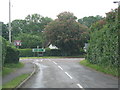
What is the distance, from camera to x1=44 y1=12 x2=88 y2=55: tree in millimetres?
56906

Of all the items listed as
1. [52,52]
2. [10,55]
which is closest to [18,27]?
[52,52]

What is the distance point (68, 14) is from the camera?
61094mm

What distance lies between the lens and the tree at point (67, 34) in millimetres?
56906

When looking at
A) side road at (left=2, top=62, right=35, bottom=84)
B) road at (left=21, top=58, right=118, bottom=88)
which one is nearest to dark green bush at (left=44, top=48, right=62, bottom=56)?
side road at (left=2, top=62, right=35, bottom=84)

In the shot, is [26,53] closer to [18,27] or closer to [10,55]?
[18,27]

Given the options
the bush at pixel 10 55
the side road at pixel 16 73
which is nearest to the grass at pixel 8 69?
the side road at pixel 16 73

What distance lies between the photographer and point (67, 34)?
57531 mm

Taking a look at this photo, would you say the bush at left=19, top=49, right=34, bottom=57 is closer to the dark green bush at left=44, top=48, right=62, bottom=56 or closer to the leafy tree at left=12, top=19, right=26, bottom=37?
the dark green bush at left=44, top=48, right=62, bottom=56

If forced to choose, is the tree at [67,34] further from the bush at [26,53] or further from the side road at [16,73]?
the side road at [16,73]

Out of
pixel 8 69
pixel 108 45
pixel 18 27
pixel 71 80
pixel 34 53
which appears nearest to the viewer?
pixel 71 80

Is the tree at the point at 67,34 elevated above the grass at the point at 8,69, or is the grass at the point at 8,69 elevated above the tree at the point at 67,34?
the tree at the point at 67,34

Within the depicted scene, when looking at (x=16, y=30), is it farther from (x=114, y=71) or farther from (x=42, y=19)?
(x=114, y=71)

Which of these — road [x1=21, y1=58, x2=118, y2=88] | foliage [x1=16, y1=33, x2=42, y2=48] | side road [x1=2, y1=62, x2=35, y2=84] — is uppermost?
foliage [x1=16, y1=33, x2=42, y2=48]

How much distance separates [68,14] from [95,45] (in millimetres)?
36230
